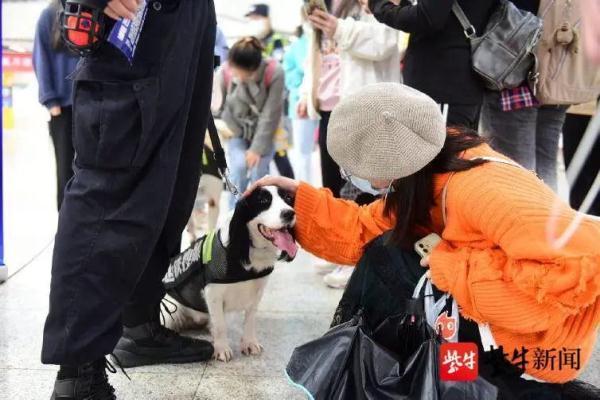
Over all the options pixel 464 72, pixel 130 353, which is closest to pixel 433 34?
pixel 464 72

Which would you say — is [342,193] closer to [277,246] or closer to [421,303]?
[277,246]

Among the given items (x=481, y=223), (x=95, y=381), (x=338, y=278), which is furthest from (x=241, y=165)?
(x=481, y=223)

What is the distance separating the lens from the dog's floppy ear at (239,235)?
2.06 metres

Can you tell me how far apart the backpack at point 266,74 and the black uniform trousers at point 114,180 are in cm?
248

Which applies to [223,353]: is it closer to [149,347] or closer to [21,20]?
[149,347]

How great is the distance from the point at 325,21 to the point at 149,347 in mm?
1508

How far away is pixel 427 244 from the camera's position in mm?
1567

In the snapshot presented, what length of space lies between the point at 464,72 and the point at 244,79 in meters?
2.13

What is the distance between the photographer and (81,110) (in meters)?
1.48

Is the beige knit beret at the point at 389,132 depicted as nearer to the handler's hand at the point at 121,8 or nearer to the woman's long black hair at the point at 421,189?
the woman's long black hair at the point at 421,189

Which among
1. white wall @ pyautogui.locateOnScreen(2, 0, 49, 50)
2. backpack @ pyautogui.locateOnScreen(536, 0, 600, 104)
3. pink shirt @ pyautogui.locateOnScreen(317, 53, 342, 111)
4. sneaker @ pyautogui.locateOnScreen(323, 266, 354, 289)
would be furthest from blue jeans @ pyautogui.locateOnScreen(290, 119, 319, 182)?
white wall @ pyautogui.locateOnScreen(2, 0, 49, 50)

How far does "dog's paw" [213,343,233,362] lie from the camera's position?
2164 mm

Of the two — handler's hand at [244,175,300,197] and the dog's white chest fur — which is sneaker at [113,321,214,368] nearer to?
the dog's white chest fur

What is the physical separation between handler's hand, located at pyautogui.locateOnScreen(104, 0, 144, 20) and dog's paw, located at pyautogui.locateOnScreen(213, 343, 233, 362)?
4.06 feet
